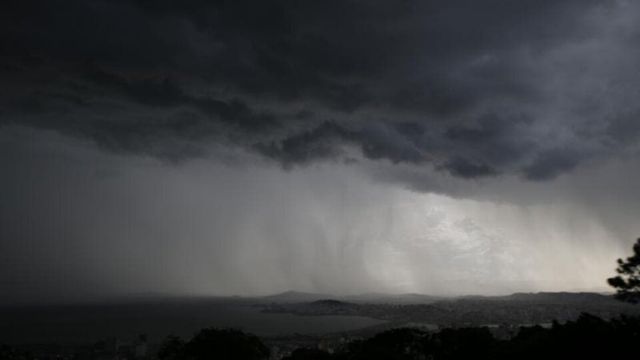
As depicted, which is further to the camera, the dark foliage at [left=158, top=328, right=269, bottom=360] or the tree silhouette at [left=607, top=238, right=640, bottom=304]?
the dark foliage at [left=158, top=328, right=269, bottom=360]

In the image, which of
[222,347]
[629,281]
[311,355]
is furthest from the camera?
[222,347]

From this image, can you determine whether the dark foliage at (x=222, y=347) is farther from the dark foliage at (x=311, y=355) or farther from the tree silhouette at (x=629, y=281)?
the tree silhouette at (x=629, y=281)

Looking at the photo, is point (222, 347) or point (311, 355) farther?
point (222, 347)

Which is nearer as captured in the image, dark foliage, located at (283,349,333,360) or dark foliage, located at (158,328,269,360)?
dark foliage, located at (283,349,333,360)

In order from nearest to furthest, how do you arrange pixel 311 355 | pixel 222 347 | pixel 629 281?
pixel 629 281, pixel 311 355, pixel 222 347

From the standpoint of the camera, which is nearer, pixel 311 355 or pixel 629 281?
pixel 629 281

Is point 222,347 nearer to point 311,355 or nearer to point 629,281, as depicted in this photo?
point 311,355

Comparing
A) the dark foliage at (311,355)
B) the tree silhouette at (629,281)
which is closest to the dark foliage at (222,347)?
the dark foliage at (311,355)

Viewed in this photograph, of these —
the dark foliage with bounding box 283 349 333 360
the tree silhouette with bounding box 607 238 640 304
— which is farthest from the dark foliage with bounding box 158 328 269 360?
the tree silhouette with bounding box 607 238 640 304

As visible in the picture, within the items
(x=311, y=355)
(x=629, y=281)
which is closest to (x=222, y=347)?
(x=311, y=355)

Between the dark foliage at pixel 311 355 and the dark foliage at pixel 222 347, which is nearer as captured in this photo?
the dark foliage at pixel 311 355

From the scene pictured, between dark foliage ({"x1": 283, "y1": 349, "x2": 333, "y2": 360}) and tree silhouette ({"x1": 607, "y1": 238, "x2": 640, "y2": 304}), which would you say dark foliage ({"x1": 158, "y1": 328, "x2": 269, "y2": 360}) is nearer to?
dark foliage ({"x1": 283, "y1": 349, "x2": 333, "y2": 360})

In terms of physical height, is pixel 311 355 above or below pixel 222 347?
below

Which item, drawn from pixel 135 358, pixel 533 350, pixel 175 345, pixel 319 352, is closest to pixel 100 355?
pixel 135 358
